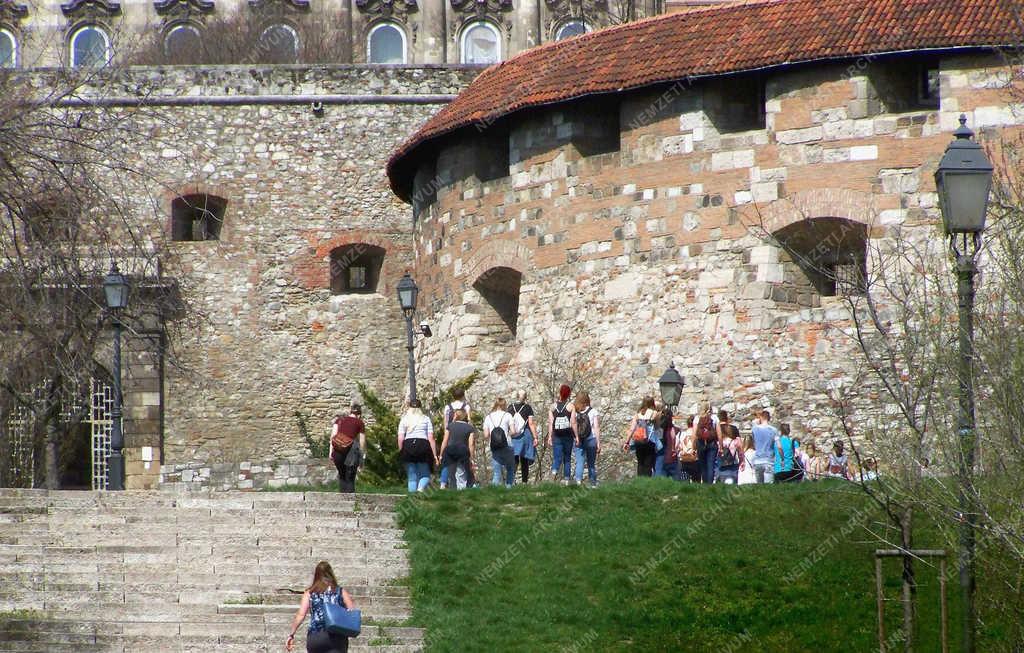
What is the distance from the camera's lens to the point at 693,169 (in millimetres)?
23562

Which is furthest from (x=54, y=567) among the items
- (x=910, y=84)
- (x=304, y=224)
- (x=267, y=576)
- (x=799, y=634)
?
(x=304, y=224)

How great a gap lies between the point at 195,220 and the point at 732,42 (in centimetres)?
1310

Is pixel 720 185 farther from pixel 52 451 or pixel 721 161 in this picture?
pixel 52 451

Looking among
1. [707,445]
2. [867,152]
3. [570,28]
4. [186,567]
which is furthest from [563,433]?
[570,28]

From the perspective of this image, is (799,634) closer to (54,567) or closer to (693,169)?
(54,567)

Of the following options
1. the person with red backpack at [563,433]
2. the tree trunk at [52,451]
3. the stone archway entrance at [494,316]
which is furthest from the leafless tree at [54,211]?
the tree trunk at [52,451]

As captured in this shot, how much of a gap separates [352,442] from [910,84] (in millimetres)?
7728

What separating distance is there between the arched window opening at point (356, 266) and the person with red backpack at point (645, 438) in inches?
476

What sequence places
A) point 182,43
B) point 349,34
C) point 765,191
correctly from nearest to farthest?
point 765,191, point 182,43, point 349,34

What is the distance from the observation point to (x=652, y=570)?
54.2 ft

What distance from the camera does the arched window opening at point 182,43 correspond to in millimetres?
48719

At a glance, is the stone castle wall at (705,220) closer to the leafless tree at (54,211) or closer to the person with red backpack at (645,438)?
the person with red backpack at (645,438)

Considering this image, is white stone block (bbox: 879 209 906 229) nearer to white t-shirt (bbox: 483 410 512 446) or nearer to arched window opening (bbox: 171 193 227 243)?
white t-shirt (bbox: 483 410 512 446)

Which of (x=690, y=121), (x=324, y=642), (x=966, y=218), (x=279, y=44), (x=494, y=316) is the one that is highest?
(x=279, y=44)
